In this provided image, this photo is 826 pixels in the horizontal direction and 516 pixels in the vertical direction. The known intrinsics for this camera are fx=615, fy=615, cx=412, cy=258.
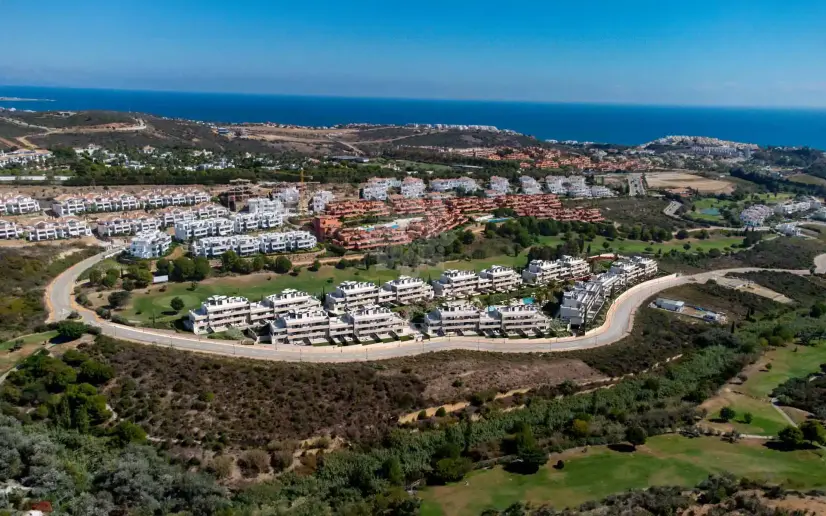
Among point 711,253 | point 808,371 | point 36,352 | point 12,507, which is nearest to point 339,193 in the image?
point 711,253

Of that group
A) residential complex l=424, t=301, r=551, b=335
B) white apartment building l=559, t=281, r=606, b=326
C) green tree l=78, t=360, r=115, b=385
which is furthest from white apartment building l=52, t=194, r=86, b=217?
white apartment building l=559, t=281, r=606, b=326

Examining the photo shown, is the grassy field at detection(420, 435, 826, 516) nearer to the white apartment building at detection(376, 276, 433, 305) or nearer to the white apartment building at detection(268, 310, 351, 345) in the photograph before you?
the white apartment building at detection(268, 310, 351, 345)

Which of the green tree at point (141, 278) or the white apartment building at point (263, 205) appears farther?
the white apartment building at point (263, 205)

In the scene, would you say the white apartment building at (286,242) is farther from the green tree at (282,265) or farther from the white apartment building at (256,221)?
the white apartment building at (256,221)

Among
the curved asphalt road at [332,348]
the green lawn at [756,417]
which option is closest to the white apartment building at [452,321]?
the curved asphalt road at [332,348]

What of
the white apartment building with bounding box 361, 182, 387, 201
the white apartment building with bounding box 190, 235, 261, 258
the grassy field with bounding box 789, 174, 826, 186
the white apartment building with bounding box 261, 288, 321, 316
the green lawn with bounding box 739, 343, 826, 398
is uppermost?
the grassy field with bounding box 789, 174, 826, 186

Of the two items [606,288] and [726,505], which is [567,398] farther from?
[606,288]
